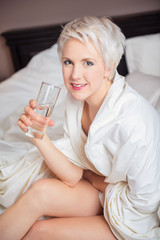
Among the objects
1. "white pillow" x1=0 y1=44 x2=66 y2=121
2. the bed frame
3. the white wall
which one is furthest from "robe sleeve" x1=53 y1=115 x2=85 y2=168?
the white wall

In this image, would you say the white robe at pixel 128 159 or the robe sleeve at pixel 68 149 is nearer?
the white robe at pixel 128 159

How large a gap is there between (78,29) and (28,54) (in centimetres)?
214

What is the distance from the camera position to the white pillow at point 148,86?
1978 mm

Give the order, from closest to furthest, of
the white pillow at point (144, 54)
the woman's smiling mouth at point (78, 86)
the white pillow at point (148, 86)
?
1. the woman's smiling mouth at point (78, 86)
2. the white pillow at point (148, 86)
3. the white pillow at point (144, 54)

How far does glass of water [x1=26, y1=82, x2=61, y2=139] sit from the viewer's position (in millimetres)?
1086

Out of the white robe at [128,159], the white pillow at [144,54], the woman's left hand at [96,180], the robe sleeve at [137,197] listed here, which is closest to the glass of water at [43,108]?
the white robe at [128,159]

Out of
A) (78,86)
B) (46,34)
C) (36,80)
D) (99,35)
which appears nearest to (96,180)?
(78,86)

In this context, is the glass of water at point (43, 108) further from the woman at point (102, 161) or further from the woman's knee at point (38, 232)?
the woman's knee at point (38, 232)

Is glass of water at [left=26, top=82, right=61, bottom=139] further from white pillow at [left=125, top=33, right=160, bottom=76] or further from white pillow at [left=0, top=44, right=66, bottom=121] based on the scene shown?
white pillow at [left=125, top=33, right=160, bottom=76]

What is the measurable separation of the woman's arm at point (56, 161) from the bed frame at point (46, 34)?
166 centimetres

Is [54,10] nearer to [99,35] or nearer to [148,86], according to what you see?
[148,86]

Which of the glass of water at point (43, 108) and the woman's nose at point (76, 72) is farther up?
the woman's nose at point (76, 72)

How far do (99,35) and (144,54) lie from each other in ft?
4.74

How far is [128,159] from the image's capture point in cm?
117
